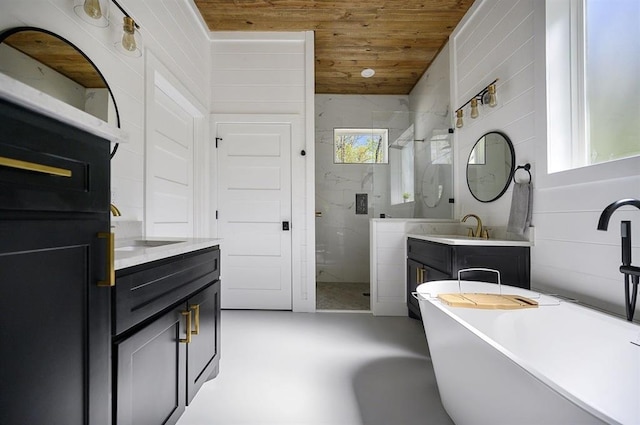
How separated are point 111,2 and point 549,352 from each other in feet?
9.55

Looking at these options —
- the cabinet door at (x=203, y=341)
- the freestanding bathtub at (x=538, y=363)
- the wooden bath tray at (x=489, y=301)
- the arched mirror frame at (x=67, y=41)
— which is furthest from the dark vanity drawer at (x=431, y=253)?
the arched mirror frame at (x=67, y=41)

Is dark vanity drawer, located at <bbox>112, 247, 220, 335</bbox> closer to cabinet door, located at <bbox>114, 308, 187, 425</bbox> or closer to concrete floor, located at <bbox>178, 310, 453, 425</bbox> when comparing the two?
cabinet door, located at <bbox>114, 308, 187, 425</bbox>

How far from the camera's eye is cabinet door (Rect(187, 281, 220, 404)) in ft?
4.66

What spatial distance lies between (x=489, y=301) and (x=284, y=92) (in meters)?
2.76

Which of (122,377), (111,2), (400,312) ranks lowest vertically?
(400,312)

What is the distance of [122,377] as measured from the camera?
93 centimetres

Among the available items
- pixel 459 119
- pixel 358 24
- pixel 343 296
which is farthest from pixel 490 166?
pixel 343 296

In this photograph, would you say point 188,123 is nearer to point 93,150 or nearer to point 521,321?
point 93,150

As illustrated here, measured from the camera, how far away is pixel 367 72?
3.98 meters

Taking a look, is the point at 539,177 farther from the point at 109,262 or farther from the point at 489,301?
the point at 109,262

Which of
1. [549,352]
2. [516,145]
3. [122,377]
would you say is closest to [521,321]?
[549,352]

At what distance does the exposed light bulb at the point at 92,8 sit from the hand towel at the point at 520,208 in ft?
8.88

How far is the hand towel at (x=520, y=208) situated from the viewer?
2.02 metres

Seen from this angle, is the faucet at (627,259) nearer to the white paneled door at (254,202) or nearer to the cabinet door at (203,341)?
the cabinet door at (203,341)
